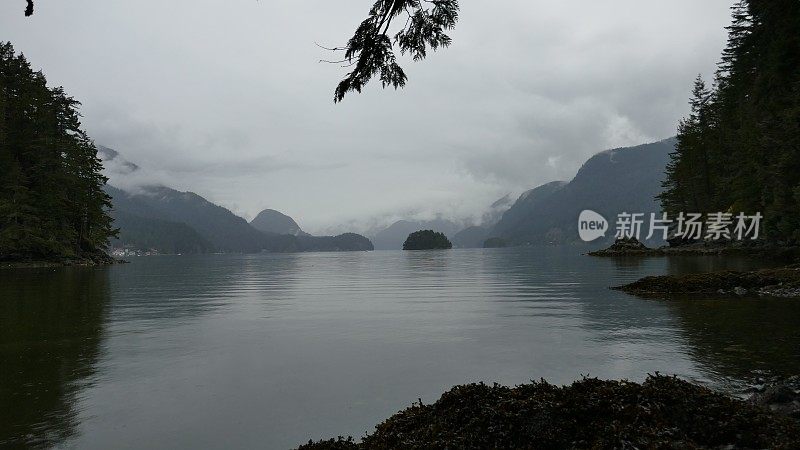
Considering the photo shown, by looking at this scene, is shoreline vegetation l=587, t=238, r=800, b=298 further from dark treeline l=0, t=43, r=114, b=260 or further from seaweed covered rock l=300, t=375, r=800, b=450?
dark treeline l=0, t=43, r=114, b=260

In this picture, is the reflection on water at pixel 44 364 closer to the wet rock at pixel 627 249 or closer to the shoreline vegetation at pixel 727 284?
the shoreline vegetation at pixel 727 284

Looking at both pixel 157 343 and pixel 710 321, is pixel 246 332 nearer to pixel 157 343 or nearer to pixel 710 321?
pixel 157 343

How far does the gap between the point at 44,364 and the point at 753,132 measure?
63345mm

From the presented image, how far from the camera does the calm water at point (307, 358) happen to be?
9.03 meters

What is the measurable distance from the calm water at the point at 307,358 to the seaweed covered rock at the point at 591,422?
73.6 inches

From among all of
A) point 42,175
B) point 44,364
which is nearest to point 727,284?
point 44,364

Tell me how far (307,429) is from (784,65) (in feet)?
171

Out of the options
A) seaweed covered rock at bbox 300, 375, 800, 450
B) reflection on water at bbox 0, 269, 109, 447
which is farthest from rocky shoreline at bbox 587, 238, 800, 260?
reflection on water at bbox 0, 269, 109, 447

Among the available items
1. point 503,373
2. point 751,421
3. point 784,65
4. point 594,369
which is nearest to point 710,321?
point 594,369

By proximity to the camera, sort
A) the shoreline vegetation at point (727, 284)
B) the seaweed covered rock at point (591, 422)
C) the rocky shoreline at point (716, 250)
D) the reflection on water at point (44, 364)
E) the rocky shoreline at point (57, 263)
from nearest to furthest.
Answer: the seaweed covered rock at point (591, 422) → the reflection on water at point (44, 364) → the shoreline vegetation at point (727, 284) → the rocky shoreline at point (716, 250) → the rocky shoreline at point (57, 263)

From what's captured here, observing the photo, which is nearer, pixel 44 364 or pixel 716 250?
pixel 44 364

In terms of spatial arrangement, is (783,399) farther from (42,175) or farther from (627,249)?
(627,249)

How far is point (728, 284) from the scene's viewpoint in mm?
27375

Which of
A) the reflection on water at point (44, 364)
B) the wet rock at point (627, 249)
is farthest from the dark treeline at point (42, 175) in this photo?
the wet rock at point (627, 249)
